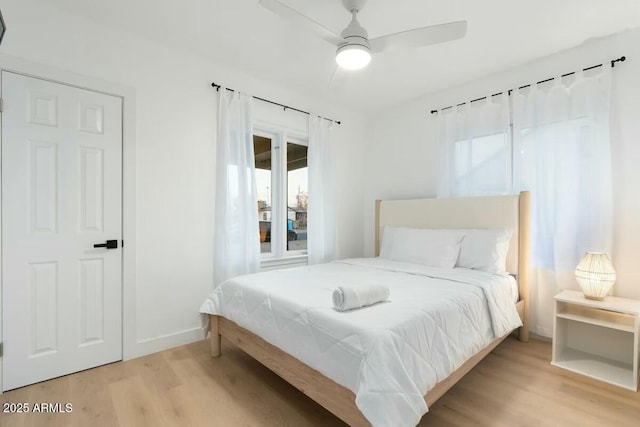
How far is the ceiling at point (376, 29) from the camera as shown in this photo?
6.91 ft

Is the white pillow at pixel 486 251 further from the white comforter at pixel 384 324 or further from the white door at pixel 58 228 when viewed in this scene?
the white door at pixel 58 228

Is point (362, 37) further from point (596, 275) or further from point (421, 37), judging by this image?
point (596, 275)

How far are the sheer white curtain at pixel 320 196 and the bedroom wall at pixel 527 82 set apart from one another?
786 millimetres

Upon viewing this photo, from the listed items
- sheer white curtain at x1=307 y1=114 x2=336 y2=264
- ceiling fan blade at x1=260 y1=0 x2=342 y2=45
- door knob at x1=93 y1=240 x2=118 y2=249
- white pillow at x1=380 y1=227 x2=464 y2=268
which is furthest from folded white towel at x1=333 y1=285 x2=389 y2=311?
sheer white curtain at x1=307 y1=114 x2=336 y2=264

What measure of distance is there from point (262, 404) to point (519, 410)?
1552 mm

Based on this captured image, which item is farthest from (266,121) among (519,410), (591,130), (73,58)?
(519,410)

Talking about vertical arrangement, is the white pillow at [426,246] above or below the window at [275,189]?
below

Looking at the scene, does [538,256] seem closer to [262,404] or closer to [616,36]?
[616,36]

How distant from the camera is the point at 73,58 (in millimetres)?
2217

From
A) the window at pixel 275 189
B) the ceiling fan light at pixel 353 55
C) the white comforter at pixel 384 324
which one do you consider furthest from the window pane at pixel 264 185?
the ceiling fan light at pixel 353 55

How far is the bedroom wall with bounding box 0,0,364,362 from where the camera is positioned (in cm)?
225

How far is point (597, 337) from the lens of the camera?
8.11 ft

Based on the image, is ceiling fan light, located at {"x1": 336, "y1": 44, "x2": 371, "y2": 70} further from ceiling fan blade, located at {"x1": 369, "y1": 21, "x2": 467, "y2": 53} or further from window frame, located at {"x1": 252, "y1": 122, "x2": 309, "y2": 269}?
window frame, located at {"x1": 252, "y1": 122, "x2": 309, "y2": 269}

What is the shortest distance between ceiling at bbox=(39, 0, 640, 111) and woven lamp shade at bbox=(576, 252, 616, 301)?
1.76 meters
